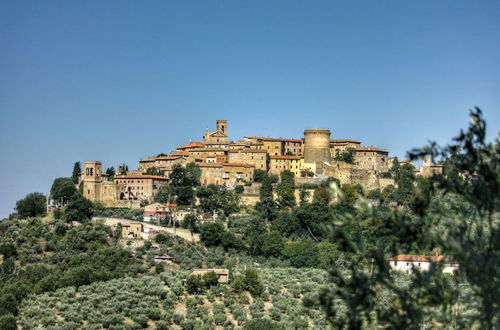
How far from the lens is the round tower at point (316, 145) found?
74.2 meters

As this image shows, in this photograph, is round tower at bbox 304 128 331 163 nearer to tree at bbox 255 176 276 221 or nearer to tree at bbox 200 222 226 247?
tree at bbox 255 176 276 221

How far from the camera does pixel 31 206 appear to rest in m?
63.4

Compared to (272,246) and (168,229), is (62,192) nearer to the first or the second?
(168,229)

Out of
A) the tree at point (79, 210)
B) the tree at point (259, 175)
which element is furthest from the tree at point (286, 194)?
the tree at point (79, 210)

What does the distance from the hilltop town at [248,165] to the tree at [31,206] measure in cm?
376

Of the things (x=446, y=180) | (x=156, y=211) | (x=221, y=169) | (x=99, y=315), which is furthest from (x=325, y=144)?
(x=446, y=180)

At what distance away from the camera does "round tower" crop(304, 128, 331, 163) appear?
2921 inches

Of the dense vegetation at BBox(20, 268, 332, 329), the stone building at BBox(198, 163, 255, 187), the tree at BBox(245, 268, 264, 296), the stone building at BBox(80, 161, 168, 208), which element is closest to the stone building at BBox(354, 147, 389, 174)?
the stone building at BBox(198, 163, 255, 187)

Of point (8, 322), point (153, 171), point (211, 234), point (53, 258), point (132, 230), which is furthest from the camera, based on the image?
point (153, 171)

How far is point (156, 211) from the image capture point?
6122 cm

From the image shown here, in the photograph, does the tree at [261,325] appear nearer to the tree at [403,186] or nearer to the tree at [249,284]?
the tree at [249,284]

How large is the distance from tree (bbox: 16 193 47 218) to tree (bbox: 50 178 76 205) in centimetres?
137

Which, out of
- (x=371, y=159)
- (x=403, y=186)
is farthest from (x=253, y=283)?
(x=371, y=159)

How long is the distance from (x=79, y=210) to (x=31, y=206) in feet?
24.1
